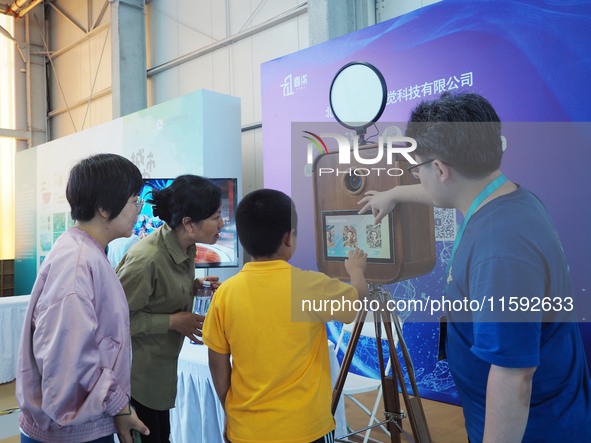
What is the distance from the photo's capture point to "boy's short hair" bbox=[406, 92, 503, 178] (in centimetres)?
105

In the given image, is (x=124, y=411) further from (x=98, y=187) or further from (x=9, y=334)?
(x=9, y=334)

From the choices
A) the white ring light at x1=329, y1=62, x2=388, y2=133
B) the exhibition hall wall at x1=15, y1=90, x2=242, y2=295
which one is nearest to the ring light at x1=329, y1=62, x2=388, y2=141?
the white ring light at x1=329, y1=62, x2=388, y2=133

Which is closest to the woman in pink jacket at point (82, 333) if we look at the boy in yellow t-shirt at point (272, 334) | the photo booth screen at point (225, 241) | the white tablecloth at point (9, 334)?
the boy in yellow t-shirt at point (272, 334)

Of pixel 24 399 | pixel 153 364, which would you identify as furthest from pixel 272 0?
pixel 24 399

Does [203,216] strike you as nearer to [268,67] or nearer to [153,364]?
[153,364]

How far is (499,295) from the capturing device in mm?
850

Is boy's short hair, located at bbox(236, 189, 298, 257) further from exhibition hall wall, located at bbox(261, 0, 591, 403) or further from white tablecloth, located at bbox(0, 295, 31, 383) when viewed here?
white tablecloth, located at bbox(0, 295, 31, 383)

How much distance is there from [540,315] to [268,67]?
10.9ft

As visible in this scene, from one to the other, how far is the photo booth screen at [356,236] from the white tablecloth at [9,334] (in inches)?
140

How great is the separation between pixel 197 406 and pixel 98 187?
119 centimetres

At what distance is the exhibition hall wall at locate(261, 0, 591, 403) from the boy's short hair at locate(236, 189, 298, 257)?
1.65 meters

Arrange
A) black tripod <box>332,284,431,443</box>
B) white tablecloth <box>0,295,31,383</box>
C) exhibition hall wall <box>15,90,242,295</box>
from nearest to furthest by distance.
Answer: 1. black tripod <box>332,284,431,443</box>
2. white tablecloth <box>0,295,31,383</box>
3. exhibition hall wall <box>15,90,242,295</box>

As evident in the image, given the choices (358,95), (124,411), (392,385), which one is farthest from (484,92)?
(124,411)

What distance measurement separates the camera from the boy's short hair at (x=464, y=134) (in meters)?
1.05
